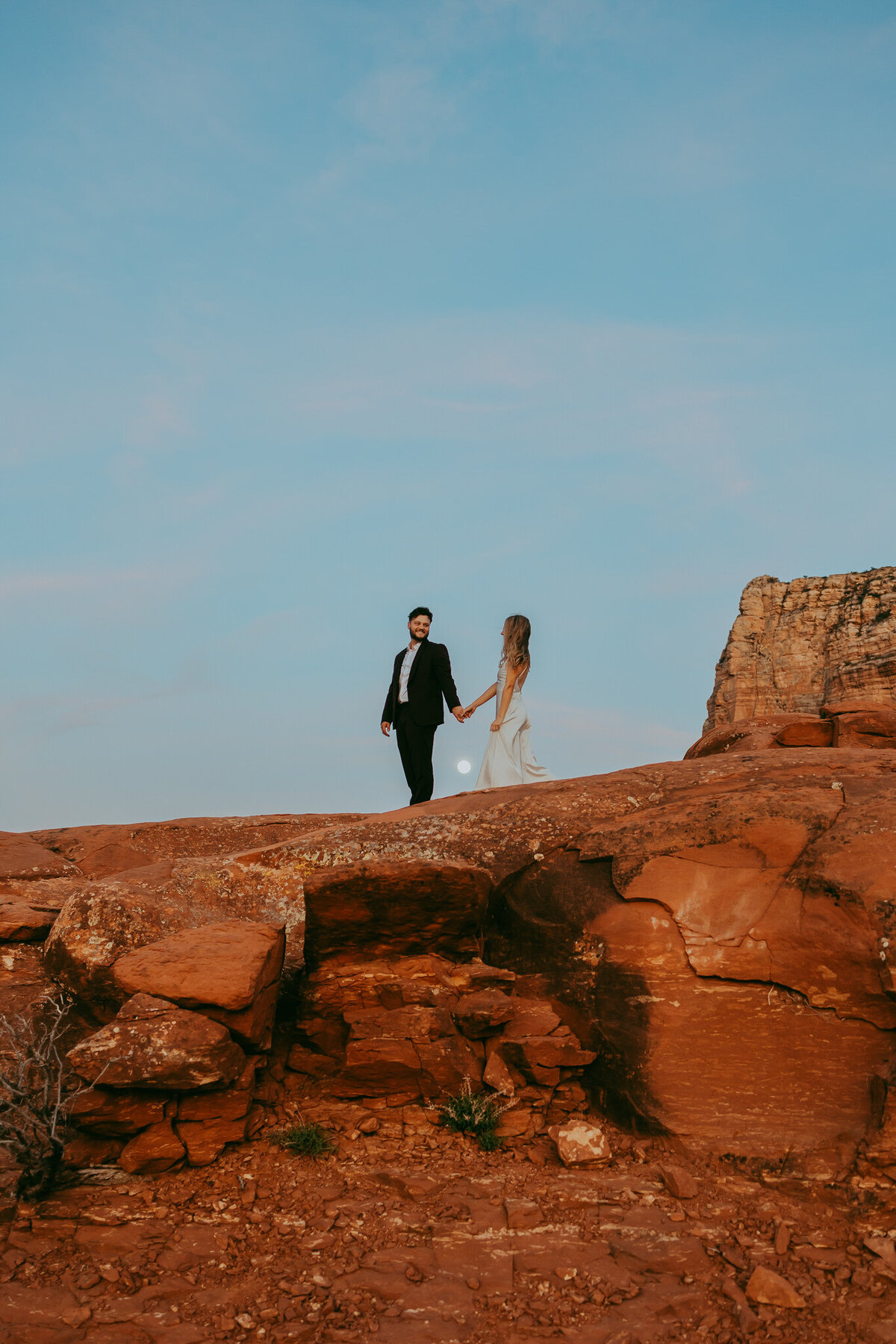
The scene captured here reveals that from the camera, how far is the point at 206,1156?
477 centimetres

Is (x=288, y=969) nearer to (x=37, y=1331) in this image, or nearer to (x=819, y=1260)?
(x=37, y=1331)

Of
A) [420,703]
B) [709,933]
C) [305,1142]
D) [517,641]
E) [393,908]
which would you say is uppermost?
[517,641]

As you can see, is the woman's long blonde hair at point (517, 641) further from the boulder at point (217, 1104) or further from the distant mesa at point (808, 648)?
the distant mesa at point (808, 648)

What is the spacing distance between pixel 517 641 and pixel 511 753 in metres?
1.19

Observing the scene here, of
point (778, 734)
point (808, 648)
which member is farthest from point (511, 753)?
point (808, 648)

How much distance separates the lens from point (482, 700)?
988 cm

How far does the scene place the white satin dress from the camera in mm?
9633

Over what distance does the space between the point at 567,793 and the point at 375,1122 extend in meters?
2.65

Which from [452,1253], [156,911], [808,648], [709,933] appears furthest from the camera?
[808,648]

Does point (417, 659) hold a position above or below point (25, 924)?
above

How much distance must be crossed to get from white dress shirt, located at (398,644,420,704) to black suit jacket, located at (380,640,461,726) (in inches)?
1.9

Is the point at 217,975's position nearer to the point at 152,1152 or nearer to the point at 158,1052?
the point at 158,1052

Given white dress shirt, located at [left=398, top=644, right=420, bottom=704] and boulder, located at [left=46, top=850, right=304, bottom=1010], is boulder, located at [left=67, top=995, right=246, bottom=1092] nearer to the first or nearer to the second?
boulder, located at [left=46, top=850, right=304, bottom=1010]

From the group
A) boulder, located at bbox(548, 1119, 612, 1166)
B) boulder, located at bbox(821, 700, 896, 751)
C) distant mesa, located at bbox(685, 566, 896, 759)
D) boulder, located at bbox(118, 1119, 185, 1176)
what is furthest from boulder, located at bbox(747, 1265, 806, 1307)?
distant mesa, located at bbox(685, 566, 896, 759)
